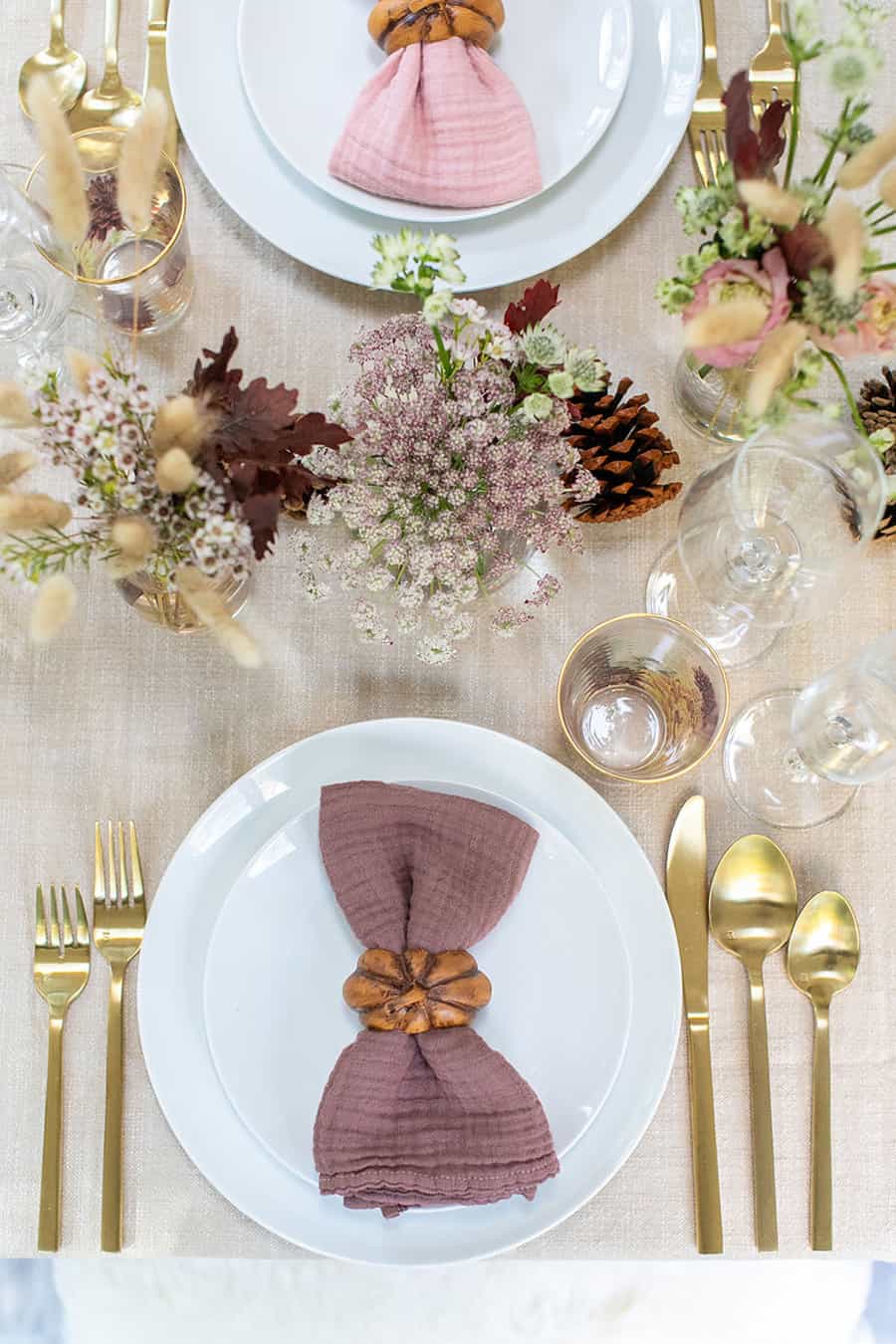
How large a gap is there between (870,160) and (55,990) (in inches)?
31.5

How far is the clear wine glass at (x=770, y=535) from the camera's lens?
2.37ft

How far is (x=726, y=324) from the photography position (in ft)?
1.90

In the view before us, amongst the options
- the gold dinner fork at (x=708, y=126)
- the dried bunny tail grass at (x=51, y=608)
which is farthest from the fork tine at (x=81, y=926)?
the gold dinner fork at (x=708, y=126)

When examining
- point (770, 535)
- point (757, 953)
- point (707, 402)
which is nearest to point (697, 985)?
point (757, 953)

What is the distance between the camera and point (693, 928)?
838mm

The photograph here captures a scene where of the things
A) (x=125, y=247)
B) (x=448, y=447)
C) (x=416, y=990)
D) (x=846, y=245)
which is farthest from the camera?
(x=125, y=247)

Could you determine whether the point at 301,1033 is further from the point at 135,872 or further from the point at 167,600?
the point at 167,600

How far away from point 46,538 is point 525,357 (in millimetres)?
323

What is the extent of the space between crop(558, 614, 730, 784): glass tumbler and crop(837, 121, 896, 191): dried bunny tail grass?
340mm

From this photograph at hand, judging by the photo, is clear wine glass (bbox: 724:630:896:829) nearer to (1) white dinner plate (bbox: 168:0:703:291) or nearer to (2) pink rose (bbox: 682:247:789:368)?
(2) pink rose (bbox: 682:247:789:368)

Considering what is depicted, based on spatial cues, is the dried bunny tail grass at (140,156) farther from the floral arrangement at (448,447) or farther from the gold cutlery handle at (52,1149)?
the gold cutlery handle at (52,1149)

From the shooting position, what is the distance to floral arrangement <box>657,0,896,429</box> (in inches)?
22.6

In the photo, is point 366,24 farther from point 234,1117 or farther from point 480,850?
point 234,1117

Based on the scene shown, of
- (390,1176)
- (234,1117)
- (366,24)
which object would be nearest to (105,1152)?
(234,1117)
